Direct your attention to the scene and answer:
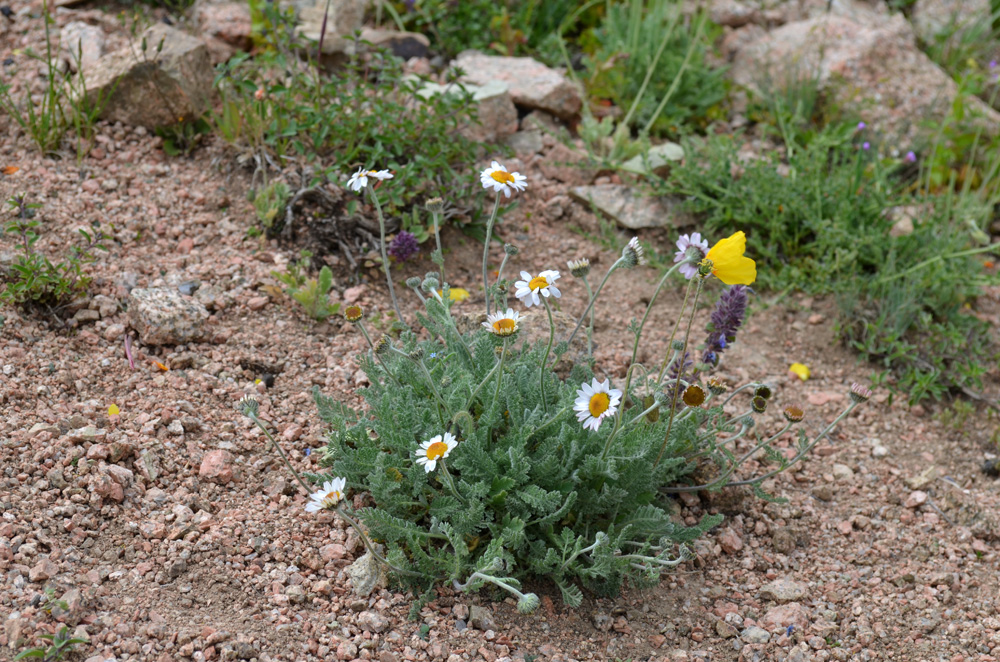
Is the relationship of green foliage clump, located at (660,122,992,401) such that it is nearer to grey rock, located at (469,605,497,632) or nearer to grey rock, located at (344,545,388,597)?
grey rock, located at (469,605,497,632)

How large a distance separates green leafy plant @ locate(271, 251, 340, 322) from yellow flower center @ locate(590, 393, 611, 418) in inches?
60.5

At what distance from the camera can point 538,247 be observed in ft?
13.2

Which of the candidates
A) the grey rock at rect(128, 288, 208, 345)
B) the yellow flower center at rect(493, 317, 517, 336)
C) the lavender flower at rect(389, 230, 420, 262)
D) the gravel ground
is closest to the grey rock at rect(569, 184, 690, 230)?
the gravel ground

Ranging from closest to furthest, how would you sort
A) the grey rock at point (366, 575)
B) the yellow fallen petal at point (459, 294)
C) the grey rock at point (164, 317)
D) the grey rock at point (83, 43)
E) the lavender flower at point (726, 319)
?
the grey rock at point (366, 575) < the lavender flower at point (726, 319) < the grey rock at point (164, 317) < the yellow fallen petal at point (459, 294) < the grey rock at point (83, 43)

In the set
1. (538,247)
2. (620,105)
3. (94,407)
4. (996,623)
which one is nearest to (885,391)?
(996,623)

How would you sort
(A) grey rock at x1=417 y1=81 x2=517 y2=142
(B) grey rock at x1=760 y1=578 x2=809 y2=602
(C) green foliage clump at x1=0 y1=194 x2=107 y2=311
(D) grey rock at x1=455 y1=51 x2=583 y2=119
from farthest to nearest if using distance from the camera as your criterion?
(D) grey rock at x1=455 y1=51 x2=583 y2=119 < (A) grey rock at x1=417 y1=81 x2=517 y2=142 < (C) green foliage clump at x1=0 y1=194 x2=107 y2=311 < (B) grey rock at x1=760 y1=578 x2=809 y2=602

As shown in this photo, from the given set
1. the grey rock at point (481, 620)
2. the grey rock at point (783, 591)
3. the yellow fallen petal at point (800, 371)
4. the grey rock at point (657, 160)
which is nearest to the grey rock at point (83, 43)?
the grey rock at point (657, 160)

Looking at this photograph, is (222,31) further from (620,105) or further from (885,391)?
(885,391)

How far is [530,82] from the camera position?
4.67 meters

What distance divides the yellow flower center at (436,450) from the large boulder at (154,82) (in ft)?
8.14

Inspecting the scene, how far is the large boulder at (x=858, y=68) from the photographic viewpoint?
16.1 ft

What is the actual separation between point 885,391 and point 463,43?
3.12 m

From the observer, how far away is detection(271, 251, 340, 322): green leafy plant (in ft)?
10.7

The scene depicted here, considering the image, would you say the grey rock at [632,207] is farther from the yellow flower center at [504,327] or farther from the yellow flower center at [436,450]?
the yellow flower center at [436,450]
